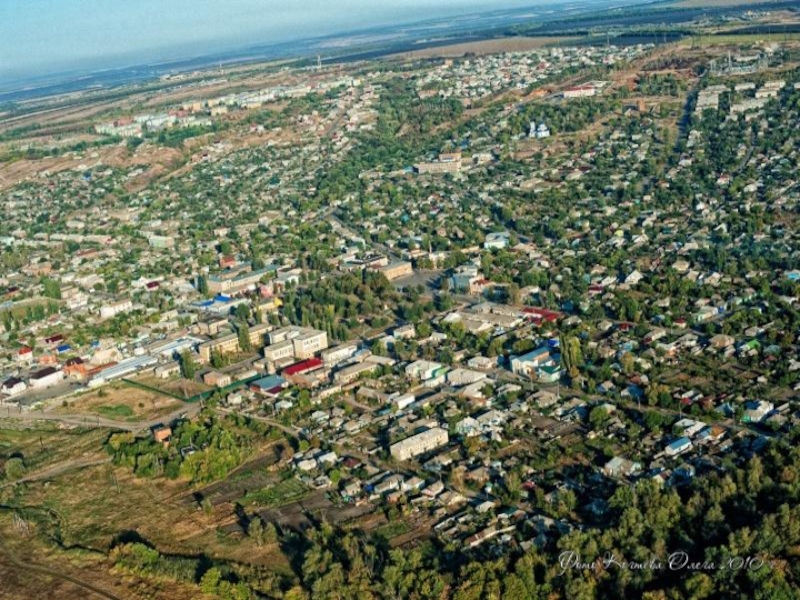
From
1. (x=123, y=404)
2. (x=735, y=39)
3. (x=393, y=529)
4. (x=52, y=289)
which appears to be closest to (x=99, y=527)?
(x=393, y=529)

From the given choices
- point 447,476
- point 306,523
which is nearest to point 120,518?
point 306,523

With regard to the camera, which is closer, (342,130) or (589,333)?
(589,333)

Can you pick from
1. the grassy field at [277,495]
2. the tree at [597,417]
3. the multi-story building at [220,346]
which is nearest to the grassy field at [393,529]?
the grassy field at [277,495]

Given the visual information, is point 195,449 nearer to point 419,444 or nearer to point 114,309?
point 419,444

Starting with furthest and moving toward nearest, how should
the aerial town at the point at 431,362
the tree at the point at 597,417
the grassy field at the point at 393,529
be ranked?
the tree at the point at 597,417 → the grassy field at the point at 393,529 → the aerial town at the point at 431,362

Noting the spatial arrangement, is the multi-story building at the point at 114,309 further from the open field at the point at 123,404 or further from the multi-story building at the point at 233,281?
the open field at the point at 123,404

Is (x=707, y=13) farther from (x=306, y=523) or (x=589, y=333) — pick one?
(x=306, y=523)
